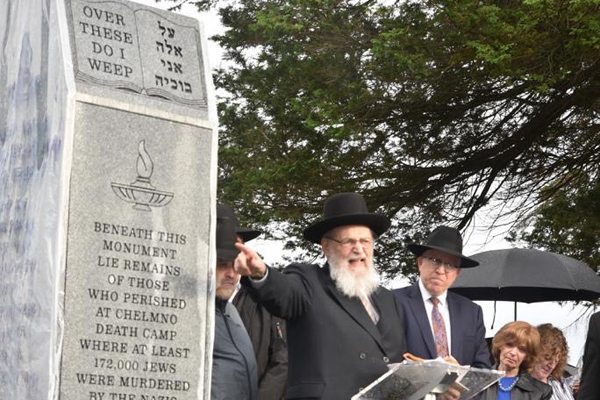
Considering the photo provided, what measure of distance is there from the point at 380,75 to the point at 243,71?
2.91 meters

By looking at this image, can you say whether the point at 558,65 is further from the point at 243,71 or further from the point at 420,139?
the point at 243,71

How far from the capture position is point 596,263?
1853 cm

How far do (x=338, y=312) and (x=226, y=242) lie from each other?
764mm

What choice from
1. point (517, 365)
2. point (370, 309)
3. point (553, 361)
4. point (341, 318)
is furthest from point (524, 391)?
point (341, 318)

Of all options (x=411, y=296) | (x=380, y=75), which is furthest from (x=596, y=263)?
(x=411, y=296)

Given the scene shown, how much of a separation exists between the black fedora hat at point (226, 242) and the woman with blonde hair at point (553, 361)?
3211 mm

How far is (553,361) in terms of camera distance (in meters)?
9.94

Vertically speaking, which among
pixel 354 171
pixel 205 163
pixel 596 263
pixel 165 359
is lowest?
pixel 165 359

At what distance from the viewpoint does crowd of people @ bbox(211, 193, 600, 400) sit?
7.36 m

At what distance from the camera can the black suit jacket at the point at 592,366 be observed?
25.1ft

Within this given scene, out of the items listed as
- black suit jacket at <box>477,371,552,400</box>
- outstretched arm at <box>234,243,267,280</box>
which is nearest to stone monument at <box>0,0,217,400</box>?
outstretched arm at <box>234,243,267,280</box>

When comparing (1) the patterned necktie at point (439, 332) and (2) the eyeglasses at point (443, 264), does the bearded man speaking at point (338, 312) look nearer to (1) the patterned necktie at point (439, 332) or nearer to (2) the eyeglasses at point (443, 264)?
(1) the patterned necktie at point (439, 332)

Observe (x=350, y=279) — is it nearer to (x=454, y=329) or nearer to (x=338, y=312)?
(x=338, y=312)

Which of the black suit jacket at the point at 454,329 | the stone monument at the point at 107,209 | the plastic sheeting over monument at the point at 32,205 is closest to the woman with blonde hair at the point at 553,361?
the black suit jacket at the point at 454,329
